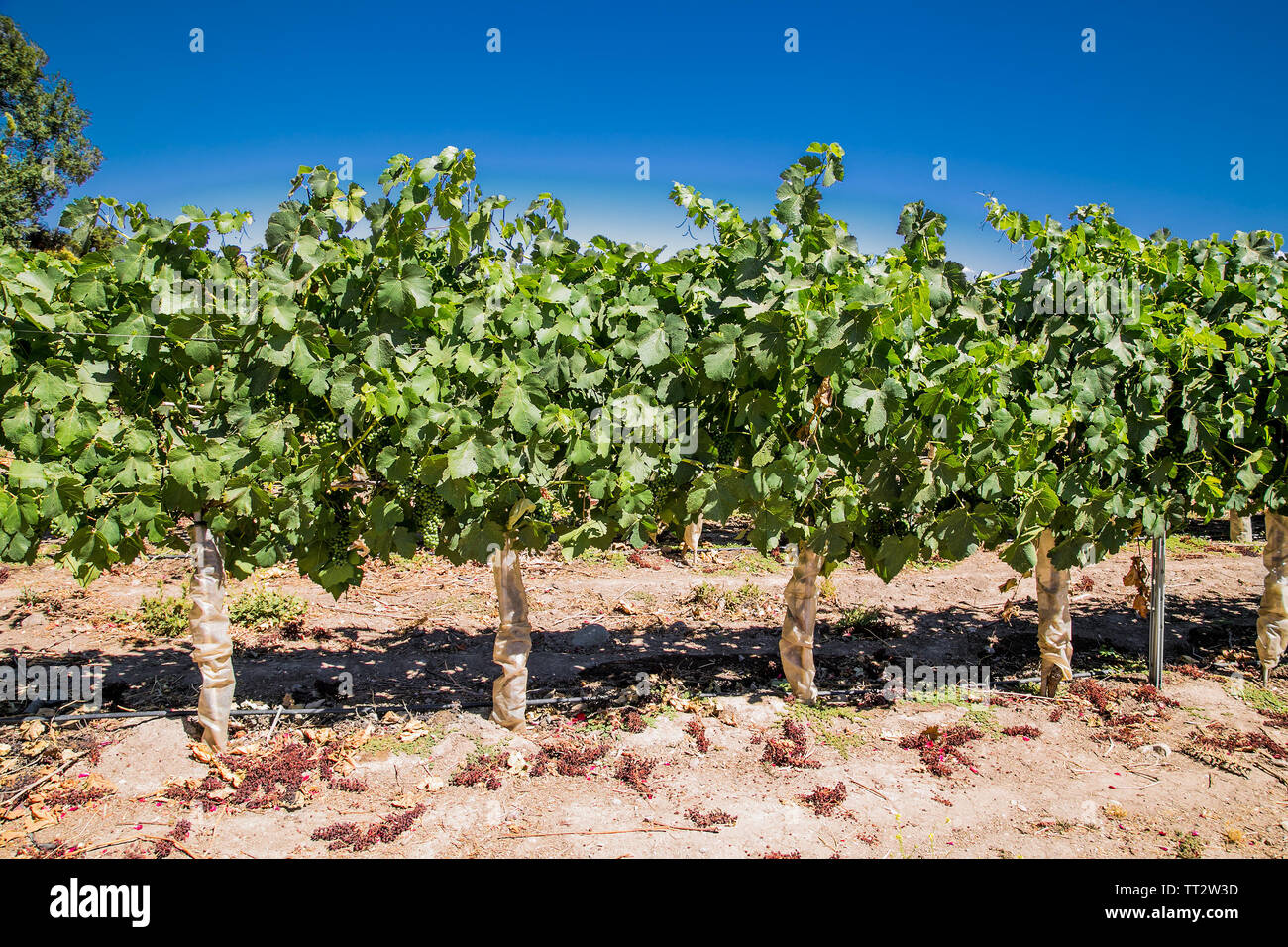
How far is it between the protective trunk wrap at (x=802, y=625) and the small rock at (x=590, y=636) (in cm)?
202

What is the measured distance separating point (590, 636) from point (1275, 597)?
5.52m

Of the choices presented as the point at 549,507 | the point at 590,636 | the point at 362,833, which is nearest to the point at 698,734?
the point at 549,507

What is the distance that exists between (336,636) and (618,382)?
4.26 meters

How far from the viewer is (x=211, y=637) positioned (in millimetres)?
4742

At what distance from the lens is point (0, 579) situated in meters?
8.57

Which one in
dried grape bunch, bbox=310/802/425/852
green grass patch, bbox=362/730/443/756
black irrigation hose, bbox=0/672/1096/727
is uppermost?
black irrigation hose, bbox=0/672/1096/727

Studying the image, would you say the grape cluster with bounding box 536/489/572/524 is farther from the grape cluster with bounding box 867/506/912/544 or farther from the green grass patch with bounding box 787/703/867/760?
the green grass patch with bounding box 787/703/867/760

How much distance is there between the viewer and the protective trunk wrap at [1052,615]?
5738mm

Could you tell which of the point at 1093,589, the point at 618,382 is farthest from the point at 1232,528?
the point at 618,382

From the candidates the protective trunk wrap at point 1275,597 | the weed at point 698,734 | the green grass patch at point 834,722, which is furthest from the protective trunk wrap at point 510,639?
the protective trunk wrap at point 1275,597

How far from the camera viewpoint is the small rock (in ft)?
23.3

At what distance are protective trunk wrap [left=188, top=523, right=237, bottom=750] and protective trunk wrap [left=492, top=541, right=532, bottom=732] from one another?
1.58 m

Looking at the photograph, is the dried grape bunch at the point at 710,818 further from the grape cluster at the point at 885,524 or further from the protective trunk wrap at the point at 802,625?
the grape cluster at the point at 885,524

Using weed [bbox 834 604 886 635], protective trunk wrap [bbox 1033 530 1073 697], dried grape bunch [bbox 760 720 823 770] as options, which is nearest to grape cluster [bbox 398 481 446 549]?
dried grape bunch [bbox 760 720 823 770]
